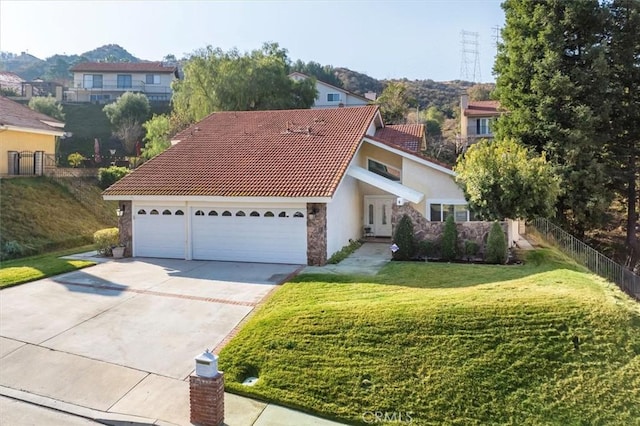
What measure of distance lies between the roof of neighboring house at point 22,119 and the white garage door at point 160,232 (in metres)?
10.9

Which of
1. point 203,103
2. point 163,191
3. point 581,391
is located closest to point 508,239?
point 581,391

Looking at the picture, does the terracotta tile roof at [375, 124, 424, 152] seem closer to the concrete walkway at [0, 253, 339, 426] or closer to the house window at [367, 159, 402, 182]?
the house window at [367, 159, 402, 182]

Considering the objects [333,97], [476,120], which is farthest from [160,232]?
[333,97]

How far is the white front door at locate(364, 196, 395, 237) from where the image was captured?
76.8 ft

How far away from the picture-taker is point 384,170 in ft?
74.5

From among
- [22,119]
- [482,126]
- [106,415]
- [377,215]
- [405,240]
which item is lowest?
[106,415]

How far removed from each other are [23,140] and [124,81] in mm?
45922

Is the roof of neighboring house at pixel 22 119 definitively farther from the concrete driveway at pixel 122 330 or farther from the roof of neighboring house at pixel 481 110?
the roof of neighboring house at pixel 481 110

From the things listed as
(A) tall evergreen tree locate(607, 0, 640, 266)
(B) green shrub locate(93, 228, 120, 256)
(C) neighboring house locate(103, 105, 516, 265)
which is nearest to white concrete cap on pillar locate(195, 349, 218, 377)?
(C) neighboring house locate(103, 105, 516, 265)

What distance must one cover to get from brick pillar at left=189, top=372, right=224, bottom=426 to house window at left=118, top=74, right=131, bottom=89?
68.3 m

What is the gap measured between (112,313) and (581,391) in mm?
10372

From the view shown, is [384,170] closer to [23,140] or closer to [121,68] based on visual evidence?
[23,140]

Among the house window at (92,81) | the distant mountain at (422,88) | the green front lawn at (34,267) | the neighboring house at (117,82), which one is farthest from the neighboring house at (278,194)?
the house window at (92,81)

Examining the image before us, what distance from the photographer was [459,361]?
346 inches
